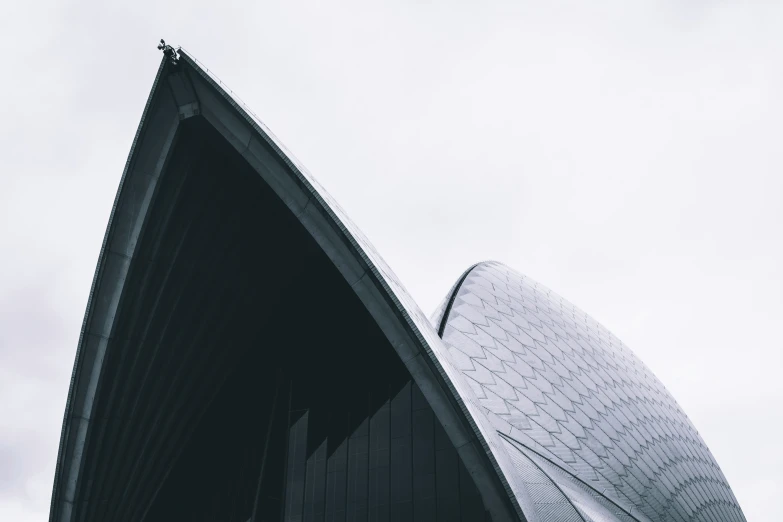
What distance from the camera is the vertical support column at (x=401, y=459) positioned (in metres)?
19.8

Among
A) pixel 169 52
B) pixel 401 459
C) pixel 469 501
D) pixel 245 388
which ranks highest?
pixel 169 52

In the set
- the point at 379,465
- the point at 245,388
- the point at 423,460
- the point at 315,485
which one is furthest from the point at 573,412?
the point at 245,388

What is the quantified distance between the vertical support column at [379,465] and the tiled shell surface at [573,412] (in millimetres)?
2534

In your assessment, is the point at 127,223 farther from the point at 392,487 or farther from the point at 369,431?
the point at 392,487

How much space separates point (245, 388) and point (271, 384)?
1.17m

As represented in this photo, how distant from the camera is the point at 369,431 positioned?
21188 mm

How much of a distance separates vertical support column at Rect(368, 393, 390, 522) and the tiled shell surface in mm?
2534

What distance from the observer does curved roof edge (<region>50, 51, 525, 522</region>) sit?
1689 centimetres

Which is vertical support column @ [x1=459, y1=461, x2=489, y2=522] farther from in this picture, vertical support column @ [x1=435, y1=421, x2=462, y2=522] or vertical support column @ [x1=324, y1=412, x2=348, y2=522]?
vertical support column @ [x1=324, y1=412, x2=348, y2=522]

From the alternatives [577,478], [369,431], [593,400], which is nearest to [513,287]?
[593,400]

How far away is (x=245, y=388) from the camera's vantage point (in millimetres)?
24234

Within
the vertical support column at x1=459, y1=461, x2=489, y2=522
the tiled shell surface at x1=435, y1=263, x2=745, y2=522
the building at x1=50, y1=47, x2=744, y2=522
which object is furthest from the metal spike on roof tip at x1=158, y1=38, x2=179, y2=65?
the vertical support column at x1=459, y1=461, x2=489, y2=522

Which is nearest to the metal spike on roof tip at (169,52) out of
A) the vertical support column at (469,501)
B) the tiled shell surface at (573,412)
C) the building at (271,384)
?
the building at (271,384)

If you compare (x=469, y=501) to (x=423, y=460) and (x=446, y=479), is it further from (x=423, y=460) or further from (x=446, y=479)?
(x=423, y=460)
